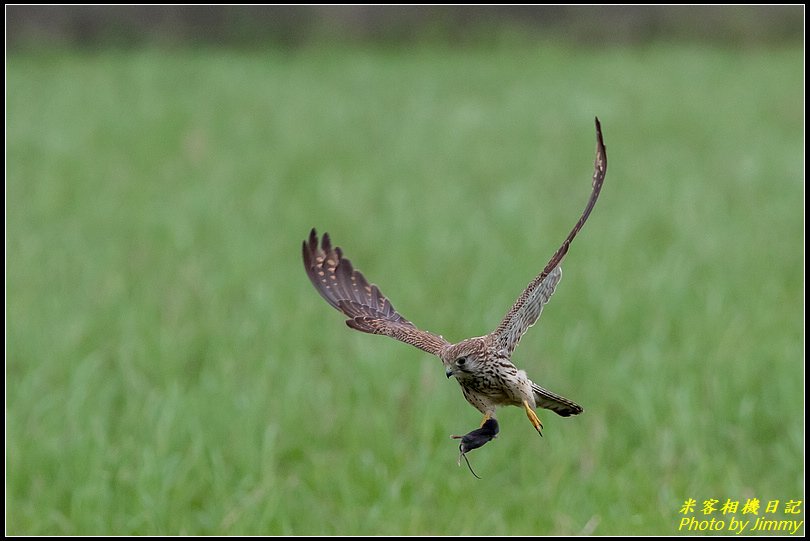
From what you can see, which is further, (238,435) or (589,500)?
(238,435)

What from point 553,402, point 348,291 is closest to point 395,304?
point 348,291

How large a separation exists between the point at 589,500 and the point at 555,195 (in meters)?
5.61

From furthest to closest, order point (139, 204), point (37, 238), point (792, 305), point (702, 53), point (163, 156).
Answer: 1. point (702, 53)
2. point (163, 156)
3. point (139, 204)
4. point (37, 238)
5. point (792, 305)

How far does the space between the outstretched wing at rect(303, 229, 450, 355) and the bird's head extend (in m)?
0.17

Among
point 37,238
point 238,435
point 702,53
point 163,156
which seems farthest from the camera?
point 702,53

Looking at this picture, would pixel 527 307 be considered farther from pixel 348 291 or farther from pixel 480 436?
pixel 348 291

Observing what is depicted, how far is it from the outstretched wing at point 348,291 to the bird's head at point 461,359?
172mm

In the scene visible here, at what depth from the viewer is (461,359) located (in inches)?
48.9

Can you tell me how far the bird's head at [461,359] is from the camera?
1240mm

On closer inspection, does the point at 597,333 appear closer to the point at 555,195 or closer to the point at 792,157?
the point at 555,195

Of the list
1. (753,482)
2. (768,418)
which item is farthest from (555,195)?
(753,482)

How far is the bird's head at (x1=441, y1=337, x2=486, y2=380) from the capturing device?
4.07 feet

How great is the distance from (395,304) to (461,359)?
5628mm

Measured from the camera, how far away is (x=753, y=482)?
238 inches
